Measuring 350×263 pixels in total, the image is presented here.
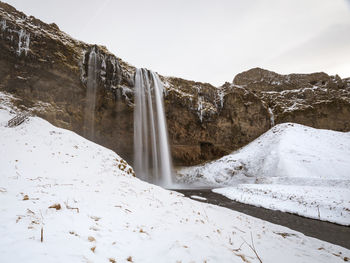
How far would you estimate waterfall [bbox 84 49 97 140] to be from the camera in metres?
22.3

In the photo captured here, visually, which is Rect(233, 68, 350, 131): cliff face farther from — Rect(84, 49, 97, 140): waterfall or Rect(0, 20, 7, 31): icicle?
Rect(0, 20, 7, 31): icicle

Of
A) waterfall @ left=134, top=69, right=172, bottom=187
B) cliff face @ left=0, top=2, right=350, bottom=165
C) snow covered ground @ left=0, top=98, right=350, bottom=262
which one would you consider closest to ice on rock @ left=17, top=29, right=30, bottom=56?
cliff face @ left=0, top=2, right=350, bottom=165

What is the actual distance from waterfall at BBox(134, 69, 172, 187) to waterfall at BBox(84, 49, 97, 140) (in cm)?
628

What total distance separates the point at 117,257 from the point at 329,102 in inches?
1924

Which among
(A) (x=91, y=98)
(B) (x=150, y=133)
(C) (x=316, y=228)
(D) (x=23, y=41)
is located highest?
(D) (x=23, y=41)

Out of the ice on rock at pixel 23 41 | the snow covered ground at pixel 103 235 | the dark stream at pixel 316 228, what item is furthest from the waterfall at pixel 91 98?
the dark stream at pixel 316 228

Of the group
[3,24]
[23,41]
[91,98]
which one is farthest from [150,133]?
[3,24]

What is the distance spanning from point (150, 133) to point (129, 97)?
7157 mm

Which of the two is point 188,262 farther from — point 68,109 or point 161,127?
point 161,127

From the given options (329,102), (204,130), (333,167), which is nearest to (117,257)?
(333,167)

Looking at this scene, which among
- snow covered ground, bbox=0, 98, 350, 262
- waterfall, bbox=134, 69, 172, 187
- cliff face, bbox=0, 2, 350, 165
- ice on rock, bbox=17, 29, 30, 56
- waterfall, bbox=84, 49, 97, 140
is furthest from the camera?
waterfall, bbox=134, 69, 172, 187

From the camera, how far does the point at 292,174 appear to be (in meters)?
18.2

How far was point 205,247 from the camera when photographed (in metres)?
3.16

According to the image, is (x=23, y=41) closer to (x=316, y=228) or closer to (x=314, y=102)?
(x=316, y=228)
